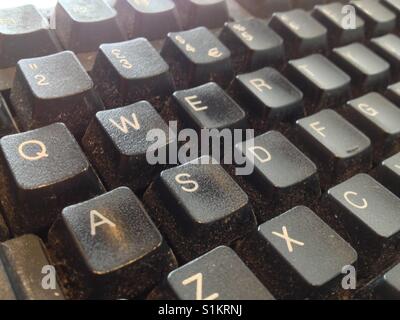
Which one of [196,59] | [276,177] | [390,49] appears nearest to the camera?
[276,177]

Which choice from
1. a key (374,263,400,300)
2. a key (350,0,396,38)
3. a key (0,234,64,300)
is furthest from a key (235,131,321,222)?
a key (350,0,396,38)

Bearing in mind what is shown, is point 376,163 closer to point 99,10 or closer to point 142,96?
point 142,96

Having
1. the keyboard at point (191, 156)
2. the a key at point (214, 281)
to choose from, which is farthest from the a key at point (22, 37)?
the a key at point (214, 281)

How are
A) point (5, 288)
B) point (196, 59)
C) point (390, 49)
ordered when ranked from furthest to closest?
point (390, 49) < point (196, 59) < point (5, 288)

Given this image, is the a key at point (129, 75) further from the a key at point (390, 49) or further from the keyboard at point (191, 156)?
the a key at point (390, 49)

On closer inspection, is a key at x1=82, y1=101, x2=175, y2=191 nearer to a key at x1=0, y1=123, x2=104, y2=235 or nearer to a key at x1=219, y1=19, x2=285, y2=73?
a key at x1=0, y1=123, x2=104, y2=235

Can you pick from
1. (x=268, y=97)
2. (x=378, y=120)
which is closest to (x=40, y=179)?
(x=268, y=97)

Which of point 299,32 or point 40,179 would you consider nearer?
point 40,179

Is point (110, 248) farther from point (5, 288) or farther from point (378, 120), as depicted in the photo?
point (378, 120)
